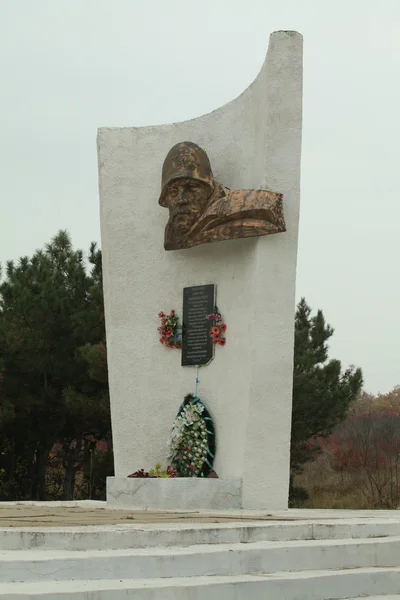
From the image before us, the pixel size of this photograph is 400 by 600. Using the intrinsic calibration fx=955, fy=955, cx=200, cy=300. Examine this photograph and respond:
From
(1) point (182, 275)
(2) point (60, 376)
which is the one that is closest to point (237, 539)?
(1) point (182, 275)

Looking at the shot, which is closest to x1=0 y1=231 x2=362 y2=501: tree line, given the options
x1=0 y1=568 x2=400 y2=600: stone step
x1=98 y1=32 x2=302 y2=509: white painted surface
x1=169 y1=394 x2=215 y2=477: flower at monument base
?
x1=98 y1=32 x2=302 y2=509: white painted surface

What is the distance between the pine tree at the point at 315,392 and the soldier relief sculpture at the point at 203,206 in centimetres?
572

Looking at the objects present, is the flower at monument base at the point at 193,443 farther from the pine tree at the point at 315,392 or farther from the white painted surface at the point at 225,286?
the pine tree at the point at 315,392

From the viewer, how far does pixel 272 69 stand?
820 centimetres

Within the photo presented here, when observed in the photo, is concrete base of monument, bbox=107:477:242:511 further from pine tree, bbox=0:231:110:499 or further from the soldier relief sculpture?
pine tree, bbox=0:231:110:499

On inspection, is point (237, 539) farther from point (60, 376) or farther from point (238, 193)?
point (60, 376)

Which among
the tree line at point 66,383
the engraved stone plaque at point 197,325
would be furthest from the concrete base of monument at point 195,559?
the tree line at point 66,383

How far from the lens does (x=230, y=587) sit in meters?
4.54

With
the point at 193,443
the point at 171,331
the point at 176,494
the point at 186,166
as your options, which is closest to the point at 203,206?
the point at 186,166

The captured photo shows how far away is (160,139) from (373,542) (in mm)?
5140

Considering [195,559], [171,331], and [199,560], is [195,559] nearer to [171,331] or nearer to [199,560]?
[199,560]

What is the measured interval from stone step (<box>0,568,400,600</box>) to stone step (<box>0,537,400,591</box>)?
0.26 feet

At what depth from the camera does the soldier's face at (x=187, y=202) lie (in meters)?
8.70

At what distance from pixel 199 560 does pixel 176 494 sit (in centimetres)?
351
